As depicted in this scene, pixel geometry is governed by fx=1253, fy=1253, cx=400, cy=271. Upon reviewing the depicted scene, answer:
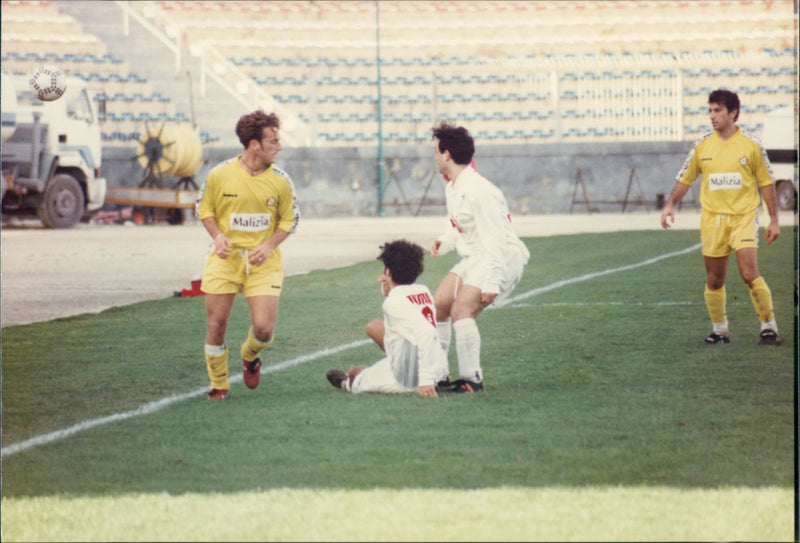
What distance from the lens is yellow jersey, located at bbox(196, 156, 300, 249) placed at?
278 inches

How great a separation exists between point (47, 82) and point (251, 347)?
2396 mm

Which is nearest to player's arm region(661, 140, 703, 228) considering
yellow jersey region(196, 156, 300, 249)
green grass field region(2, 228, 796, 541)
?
green grass field region(2, 228, 796, 541)

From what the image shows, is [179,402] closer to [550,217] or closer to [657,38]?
[550,217]

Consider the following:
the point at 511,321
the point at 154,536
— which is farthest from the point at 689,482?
the point at 511,321

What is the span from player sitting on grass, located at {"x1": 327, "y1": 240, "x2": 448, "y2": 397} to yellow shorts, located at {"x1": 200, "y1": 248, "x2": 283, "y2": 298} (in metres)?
0.66

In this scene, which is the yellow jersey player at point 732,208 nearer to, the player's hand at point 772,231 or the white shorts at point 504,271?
the player's hand at point 772,231

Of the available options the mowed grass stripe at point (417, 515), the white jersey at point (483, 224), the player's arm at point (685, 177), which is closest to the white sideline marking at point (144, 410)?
the mowed grass stripe at point (417, 515)

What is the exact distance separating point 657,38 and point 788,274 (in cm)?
2758

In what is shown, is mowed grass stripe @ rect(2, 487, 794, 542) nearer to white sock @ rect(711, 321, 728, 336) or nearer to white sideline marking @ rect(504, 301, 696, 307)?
white sock @ rect(711, 321, 728, 336)

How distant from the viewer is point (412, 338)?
6859 mm

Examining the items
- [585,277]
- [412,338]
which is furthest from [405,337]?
[585,277]

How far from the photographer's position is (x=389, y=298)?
6.98m

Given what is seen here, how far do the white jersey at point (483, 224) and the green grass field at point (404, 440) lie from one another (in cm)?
73

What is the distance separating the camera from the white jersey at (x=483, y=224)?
23.5ft
